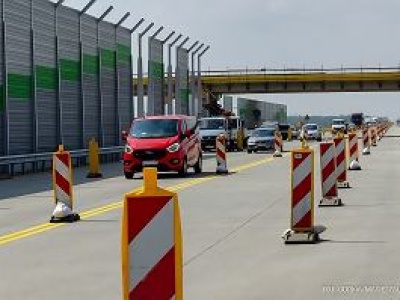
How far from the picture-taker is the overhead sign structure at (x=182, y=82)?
5432cm

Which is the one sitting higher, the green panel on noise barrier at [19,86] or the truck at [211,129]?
the green panel on noise barrier at [19,86]

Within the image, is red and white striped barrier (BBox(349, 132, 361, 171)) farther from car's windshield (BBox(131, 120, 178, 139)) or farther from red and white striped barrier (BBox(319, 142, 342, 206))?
red and white striped barrier (BBox(319, 142, 342, 206))

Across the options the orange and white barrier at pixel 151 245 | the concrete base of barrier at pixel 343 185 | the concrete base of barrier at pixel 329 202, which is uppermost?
the orange and white barrier at pixel 151 245

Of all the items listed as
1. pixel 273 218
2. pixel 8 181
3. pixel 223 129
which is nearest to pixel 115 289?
pixel 273 218

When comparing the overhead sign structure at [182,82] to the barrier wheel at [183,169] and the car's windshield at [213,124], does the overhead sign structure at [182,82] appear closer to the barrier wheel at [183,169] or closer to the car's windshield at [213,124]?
the car's windshield at [213,124]

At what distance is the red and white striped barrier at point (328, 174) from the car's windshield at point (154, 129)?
11.7m

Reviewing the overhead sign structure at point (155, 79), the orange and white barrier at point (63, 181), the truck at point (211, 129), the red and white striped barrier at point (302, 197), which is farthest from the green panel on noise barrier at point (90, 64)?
the red and white striped barrier at point (302, 197)

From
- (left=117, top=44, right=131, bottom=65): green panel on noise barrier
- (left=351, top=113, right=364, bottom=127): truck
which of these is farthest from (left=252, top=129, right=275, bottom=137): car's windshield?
(left=351, top=113, right=364, bottom=127): truck

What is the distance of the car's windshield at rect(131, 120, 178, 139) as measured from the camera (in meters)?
27.3

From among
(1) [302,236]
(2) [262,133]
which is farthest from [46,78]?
(1) [302,236]

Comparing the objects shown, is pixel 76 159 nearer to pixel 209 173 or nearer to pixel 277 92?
pixel 209 173

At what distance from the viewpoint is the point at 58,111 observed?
34.1m

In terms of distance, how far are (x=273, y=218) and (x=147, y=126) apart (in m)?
14.0

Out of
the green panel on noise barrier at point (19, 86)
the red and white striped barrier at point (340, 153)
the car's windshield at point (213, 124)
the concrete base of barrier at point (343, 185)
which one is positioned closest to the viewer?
the red and white striped barrier at point (340, 153)
